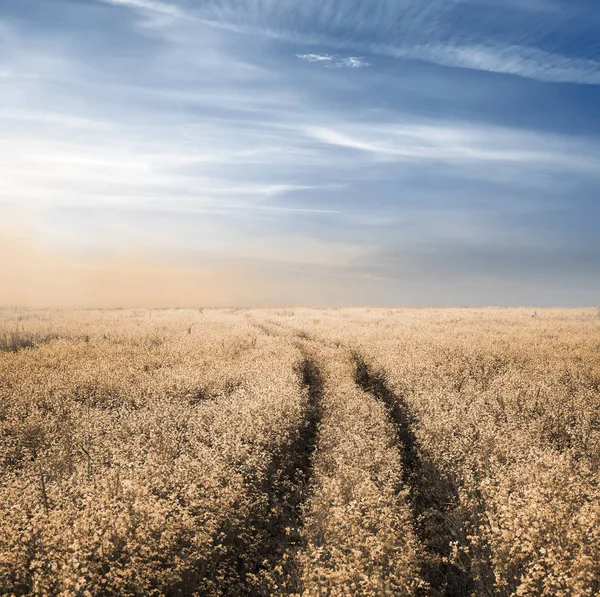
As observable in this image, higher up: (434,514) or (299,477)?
(434,514)

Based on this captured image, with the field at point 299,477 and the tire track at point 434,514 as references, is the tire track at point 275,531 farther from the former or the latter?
the tire track at point 434,514

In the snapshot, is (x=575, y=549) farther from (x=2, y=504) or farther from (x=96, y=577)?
(x=2, y=504)

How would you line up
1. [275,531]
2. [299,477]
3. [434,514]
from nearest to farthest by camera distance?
[275,531] < [434,514] < [299,477]

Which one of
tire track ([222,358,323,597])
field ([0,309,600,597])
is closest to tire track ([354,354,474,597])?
field ([0,309,600,597])

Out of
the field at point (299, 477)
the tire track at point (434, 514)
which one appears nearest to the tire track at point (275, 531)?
the field at point (299, 477)

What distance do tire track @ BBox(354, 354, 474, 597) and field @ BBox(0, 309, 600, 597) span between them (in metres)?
0.05

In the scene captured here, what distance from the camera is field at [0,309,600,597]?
566 cm

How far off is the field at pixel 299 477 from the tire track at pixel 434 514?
0.05m

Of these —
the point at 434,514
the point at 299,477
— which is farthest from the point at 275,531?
the point at 434,514

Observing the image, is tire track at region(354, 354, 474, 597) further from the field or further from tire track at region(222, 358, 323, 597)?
tire track at region(222, 358, 323, 597)

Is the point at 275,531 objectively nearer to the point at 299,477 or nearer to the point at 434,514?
the point at 299,477

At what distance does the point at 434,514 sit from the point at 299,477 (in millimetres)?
2804

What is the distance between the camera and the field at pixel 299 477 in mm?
5660

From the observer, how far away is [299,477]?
9688 millimetres
